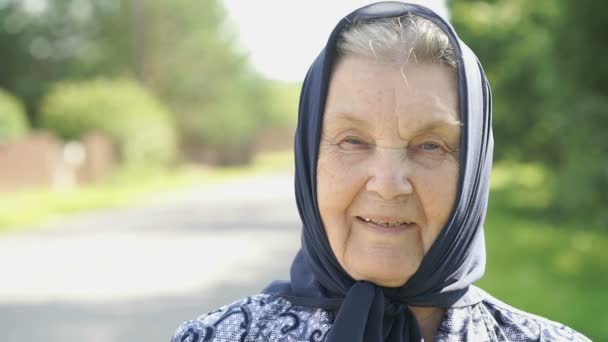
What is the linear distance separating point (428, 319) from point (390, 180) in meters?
0.41

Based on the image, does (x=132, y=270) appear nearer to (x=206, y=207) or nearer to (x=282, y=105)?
(x=206, y=207)

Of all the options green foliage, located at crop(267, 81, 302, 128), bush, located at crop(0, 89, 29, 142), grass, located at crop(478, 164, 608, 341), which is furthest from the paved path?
green foliage, located at crop(267, 81, 302, 128)

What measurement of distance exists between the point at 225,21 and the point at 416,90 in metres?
42.9

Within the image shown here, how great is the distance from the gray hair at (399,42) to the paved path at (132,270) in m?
5.38

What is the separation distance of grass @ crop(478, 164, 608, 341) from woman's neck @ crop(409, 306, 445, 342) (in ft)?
15.3

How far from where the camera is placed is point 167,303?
8164 mm

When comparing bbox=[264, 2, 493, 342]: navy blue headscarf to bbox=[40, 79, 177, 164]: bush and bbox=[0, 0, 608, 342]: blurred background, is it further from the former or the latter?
bbox=[40, 79, 177, 164]: bush

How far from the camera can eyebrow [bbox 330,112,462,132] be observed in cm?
177

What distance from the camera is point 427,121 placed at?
176 cm

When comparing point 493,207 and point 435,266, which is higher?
Result: point 435,266

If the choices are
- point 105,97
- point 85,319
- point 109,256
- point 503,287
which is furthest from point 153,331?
point 105,97

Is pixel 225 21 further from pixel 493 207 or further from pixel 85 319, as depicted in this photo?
pixel 85 319

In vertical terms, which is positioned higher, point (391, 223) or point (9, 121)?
point (391, 223)

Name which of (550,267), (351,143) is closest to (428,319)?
(351,143)
